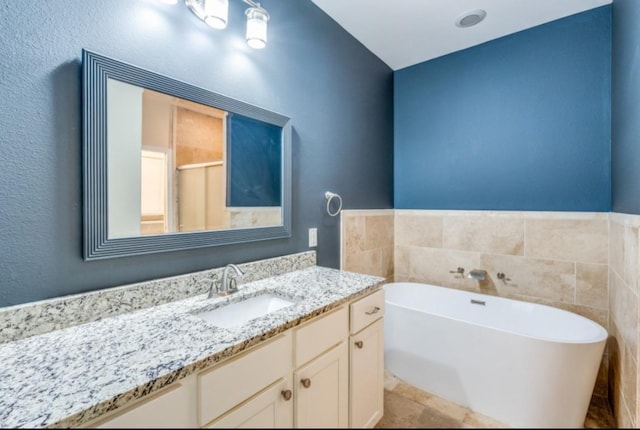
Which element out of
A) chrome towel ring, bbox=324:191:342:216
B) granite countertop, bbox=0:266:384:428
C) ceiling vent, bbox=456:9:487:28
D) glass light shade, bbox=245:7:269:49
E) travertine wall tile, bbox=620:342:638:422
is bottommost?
travertine wall tile, bbox=620:342:638:422

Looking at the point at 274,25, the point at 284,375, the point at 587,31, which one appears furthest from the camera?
the point at 587,31

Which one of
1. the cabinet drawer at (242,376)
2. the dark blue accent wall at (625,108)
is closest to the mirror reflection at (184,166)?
the cabinet drawer at (242,376)

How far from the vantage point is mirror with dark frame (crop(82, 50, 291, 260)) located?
106cm

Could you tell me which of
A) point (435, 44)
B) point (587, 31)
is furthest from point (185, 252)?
point (587, 31)

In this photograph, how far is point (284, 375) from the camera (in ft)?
3.20

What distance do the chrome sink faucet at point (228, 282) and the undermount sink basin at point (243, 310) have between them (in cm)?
7

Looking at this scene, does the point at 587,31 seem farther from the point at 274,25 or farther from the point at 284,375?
the point at 284,375

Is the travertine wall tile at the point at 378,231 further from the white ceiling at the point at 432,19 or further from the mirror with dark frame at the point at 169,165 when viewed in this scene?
the white ceiling at the point at 432,19

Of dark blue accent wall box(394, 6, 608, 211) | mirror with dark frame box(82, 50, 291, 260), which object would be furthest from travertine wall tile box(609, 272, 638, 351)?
mirror with dark frame box(82, 50, 291, 260)

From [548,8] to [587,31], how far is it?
0.30 meters

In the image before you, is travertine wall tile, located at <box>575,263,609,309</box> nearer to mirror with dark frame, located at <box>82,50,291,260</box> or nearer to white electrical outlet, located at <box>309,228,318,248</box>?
white electrical outlet, located at <box>309,228,318,248</box>

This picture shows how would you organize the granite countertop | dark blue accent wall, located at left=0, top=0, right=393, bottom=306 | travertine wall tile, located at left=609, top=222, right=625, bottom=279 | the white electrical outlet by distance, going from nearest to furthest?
the granite countertop → dark blue accent wall, located at left=0, top=0, right=393, bottom=306 → travertine wall tile, located at left=609, top=222, right=625, bottom=279 → the white electrical outlet

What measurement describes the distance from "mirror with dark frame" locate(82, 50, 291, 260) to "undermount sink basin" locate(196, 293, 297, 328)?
0.30 meters

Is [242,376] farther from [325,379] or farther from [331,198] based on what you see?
[331,198]
